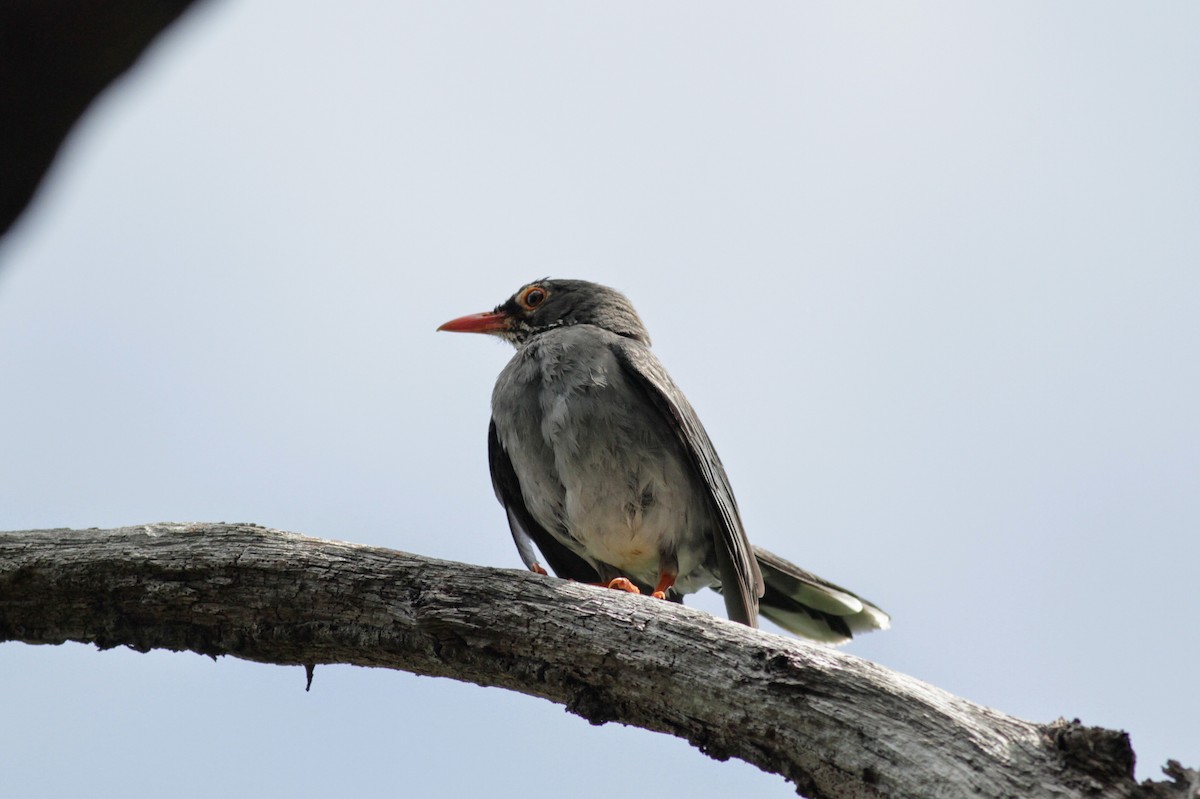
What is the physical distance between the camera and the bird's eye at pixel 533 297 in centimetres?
913

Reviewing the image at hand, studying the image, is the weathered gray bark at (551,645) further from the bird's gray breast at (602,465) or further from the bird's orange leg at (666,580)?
the bird's orange leg at (666,580)

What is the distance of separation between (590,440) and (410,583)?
2.32 metres

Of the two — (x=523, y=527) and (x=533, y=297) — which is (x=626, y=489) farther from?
(x=533, y=297)

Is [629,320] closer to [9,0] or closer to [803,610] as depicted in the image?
[803,610]

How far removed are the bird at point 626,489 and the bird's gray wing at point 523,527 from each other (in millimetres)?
10

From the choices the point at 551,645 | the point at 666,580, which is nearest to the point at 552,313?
the point at 666,580

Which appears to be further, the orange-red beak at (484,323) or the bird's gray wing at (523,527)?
the orange-red beak at (484,323)

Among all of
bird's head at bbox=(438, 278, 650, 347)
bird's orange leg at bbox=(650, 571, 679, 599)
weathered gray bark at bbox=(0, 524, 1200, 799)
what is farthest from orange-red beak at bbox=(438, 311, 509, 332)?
weathered gray bark at bbox=(0, 524, 1200, 799)

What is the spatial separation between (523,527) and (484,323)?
175cm

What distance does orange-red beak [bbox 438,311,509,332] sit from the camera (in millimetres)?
9157

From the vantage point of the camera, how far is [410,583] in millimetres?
5375

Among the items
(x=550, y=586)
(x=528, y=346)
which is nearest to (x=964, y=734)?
(x=550, y=586)

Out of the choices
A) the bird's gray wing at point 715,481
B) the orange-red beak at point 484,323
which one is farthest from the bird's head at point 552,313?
the bird's gray wing at point 715,481

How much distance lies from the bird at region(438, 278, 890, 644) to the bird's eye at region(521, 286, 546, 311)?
684 mm
